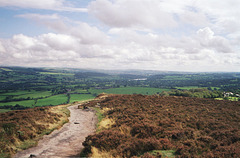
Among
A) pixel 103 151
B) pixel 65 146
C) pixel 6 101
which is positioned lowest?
pixel 6 101

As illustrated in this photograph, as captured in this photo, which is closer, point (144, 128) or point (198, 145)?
point (198, 145)

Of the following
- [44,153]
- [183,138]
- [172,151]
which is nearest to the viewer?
[172,151]

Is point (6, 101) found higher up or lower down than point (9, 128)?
lower down

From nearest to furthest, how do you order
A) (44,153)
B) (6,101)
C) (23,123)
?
(44,153) < (23,123) < (6,101)

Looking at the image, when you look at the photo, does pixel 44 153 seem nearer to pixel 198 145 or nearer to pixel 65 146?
pixel 65 146

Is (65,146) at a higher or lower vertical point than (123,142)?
lower

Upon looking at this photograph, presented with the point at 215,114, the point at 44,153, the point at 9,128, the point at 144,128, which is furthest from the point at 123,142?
the point at 215,114

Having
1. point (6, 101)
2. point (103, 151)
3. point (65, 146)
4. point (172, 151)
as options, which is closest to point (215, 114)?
point (172, 151)

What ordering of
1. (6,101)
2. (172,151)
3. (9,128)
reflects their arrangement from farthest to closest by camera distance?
1. (6,101)
2. (9,128)
3. (172,151)

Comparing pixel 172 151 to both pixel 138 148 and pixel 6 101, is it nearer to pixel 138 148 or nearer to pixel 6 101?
pixel 138 148
